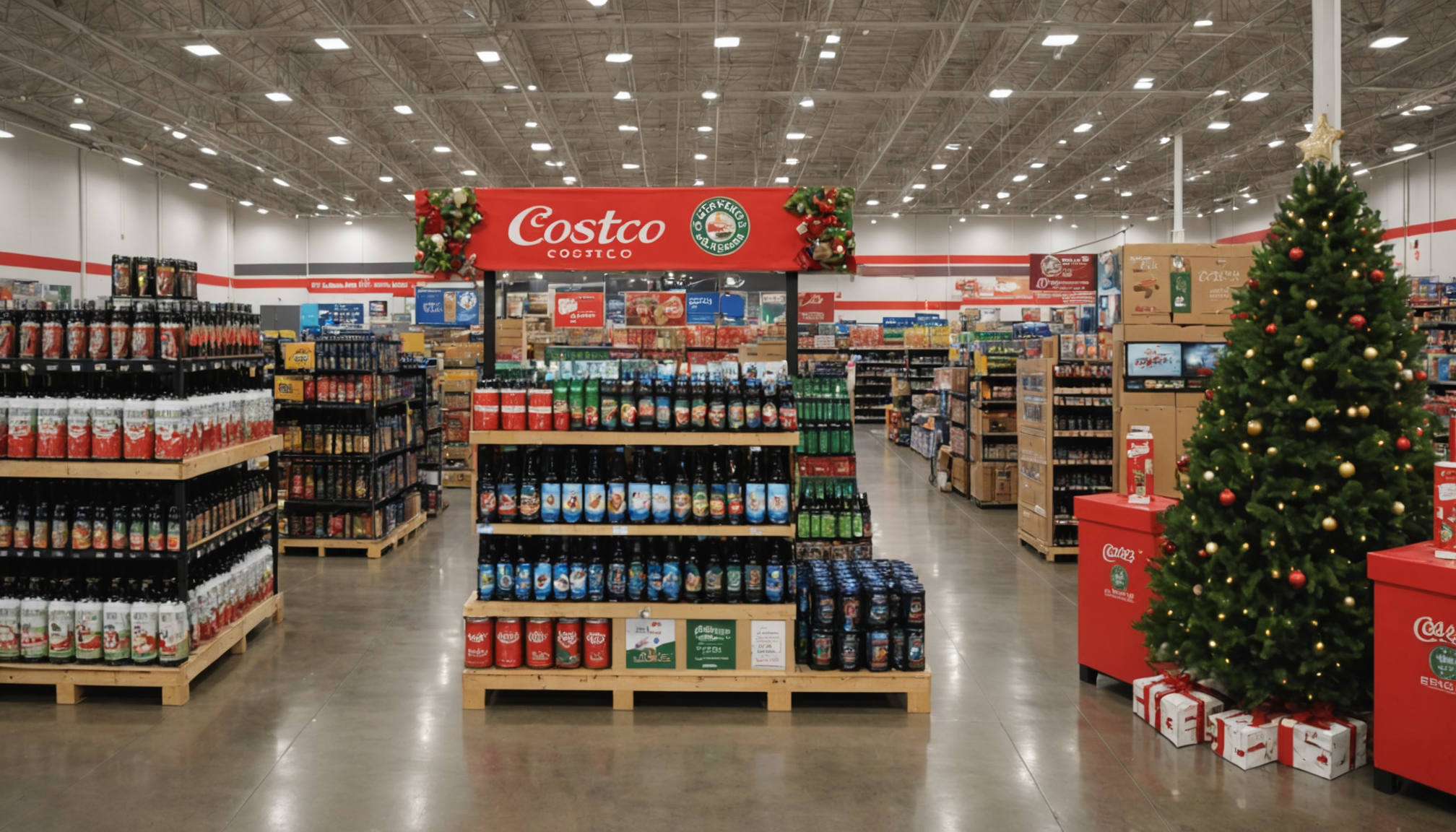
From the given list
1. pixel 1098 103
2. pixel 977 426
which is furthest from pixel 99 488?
pixel 1098 103

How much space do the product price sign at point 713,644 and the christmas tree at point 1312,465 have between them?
6.80 ft

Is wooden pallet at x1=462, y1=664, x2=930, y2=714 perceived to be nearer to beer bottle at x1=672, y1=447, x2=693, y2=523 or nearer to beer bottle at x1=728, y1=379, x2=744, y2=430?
beer bottle at x1=672, y1=447, x2=693, y2=523

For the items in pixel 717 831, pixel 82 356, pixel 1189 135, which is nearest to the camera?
pixel 717 831

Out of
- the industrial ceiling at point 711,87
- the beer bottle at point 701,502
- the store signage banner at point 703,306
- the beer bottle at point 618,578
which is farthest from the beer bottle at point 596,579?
the industrial ceiling at point 711,87

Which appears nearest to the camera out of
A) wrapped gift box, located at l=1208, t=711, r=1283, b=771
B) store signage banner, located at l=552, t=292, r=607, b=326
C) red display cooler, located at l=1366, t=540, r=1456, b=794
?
red display cooler, located at l=1366, t=540, r=1456, b=794

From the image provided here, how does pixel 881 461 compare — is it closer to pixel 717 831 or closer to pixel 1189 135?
pixel 1189 135

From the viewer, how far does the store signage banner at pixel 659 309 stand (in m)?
12.0

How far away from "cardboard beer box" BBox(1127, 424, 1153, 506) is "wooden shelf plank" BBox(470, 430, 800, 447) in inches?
72.2

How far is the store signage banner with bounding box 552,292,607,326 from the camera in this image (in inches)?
468

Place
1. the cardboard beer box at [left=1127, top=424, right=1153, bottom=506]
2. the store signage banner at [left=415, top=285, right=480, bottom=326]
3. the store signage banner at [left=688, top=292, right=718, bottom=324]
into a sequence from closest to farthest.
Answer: the cardboard beer box at [left=1127, top=424, right=1153, bottom=506], the store signage banner at [left=688, top=292, right=718, bottom=324], the store signage banner at [left=415, top=285, right=480, bottom=326]

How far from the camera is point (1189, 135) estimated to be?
20.6 meters

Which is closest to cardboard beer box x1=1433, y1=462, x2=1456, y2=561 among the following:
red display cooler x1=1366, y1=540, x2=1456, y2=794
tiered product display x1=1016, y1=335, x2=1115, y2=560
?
red display cooler x1=1366, y1=540, x2=1456, y2=794

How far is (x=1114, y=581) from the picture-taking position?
498 cm

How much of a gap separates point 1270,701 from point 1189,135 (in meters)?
19.3
